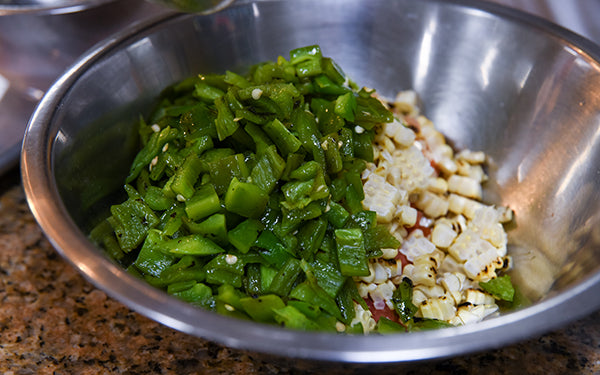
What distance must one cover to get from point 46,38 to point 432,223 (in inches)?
62.3

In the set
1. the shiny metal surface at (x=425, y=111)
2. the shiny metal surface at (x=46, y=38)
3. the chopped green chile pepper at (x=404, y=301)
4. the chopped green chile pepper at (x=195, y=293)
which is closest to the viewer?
the shiny metal surface at (x=425, y=111)

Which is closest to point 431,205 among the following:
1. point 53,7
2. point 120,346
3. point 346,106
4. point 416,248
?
point 416,248

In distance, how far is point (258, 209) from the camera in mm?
1085

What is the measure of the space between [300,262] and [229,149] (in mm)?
314

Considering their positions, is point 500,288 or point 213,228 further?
point 500,288

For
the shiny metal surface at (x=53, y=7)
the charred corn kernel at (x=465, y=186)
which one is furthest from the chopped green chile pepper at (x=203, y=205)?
the shiny metal surface at (x=53, y=7)

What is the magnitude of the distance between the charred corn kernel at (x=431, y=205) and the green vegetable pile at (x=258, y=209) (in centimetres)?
23

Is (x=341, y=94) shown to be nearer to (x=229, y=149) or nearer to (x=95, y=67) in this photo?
(x=229, y=149)

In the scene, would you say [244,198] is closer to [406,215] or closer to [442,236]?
[406,215]

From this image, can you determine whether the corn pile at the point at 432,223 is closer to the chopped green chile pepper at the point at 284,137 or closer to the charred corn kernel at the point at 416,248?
the charred corn kernel at the point at 416,248

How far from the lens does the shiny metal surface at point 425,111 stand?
2.60 feet

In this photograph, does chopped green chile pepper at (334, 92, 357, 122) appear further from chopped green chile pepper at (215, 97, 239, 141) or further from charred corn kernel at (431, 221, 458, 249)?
charred corn kernel at (431, 221, 458, 249)

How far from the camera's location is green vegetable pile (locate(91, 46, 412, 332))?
1039 mm

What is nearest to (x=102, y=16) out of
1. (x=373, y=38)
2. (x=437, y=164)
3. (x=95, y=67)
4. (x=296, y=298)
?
(x=95, y=67)
